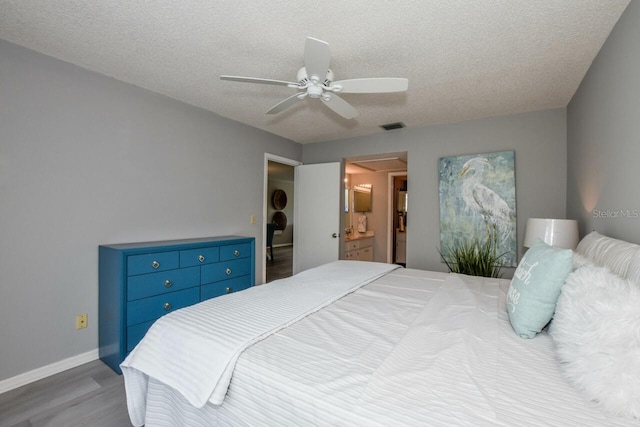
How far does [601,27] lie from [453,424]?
236 centimetres

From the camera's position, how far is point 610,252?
1.32 metres

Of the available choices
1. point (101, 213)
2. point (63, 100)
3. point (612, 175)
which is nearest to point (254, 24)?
point (63, 100)

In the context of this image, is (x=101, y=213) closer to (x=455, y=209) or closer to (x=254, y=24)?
(x=254, y=24)

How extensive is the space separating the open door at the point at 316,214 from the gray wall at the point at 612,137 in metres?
2.64

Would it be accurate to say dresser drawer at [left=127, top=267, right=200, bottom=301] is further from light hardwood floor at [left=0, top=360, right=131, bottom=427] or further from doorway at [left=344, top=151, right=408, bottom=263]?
doorway at [left=344, top=151, right=408, bottom=263]

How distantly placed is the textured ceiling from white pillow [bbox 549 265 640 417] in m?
1.51

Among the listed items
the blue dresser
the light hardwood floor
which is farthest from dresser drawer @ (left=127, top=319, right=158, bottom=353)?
the light hardwood floor

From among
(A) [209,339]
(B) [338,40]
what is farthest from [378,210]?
(A) [209,339]

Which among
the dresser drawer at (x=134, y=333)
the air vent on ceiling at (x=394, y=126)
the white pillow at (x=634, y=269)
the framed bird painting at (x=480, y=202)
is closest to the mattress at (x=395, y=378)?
the white pillow at (x=634, y=269)

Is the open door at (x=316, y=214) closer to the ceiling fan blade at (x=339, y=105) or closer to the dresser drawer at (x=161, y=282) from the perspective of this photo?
the ceiling fan blade at (x=339, y=105)

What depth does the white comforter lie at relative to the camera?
1.03 metres

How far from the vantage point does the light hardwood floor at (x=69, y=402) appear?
1.61 m

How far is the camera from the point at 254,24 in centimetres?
171

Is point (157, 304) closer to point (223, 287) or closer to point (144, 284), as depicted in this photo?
point (144, 284)
